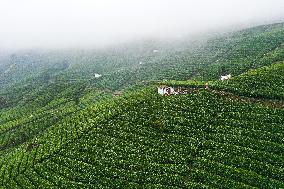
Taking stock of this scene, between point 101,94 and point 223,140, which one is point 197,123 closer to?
point 223,140

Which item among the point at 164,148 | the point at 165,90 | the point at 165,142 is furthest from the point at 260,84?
the point at 164,148

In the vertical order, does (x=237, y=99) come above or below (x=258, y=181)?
above

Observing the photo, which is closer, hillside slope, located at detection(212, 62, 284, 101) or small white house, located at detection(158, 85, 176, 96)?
hillside slope, located at detection(212, 62, 284, 101)

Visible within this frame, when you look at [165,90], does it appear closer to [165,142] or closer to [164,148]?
[165,142]

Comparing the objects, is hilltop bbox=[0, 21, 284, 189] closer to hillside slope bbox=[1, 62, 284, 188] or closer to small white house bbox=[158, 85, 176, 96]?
hillside slope bbox=[1, 62, 284, 188]

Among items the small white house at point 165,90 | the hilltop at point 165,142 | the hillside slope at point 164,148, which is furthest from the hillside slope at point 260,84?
the small white house at point 165,90

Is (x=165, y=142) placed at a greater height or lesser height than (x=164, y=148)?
greater

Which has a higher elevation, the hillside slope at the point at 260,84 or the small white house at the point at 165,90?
the hillside slope at the point at 260,84

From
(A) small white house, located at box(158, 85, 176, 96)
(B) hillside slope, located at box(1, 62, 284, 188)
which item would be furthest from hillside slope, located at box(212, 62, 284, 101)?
(A) small white house, located at box(158, 85, 176, 96)

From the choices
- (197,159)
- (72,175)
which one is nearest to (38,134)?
(72,175)

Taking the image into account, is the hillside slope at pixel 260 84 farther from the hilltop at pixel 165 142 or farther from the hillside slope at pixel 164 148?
the hillside slope at pixel 164 148

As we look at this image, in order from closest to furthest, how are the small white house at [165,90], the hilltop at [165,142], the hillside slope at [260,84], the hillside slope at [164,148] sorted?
the hillside slope at [164,148] < the hilltop at [165,142] < the hillside slope at [260,84] < the small white house at [165,90]
